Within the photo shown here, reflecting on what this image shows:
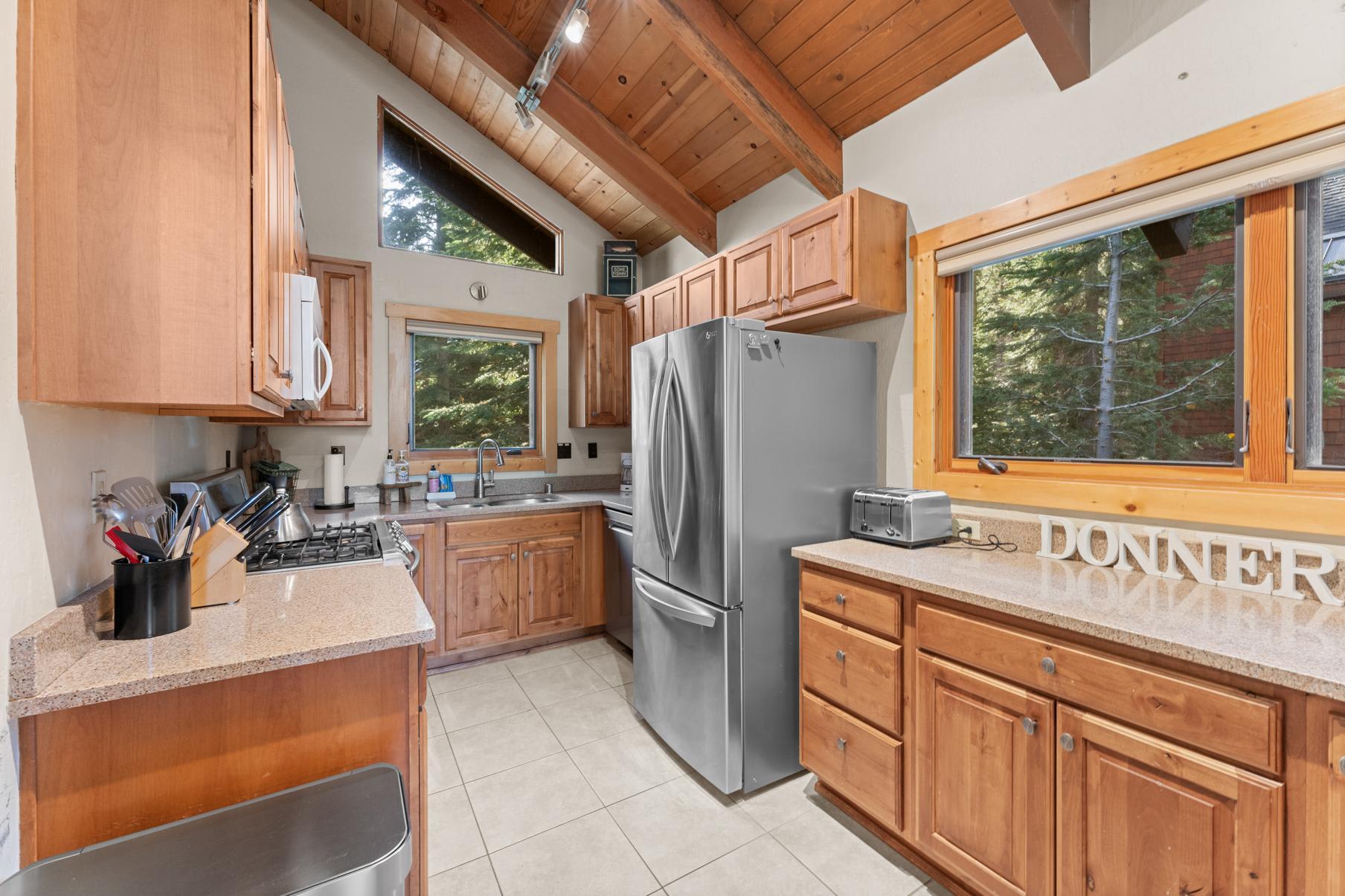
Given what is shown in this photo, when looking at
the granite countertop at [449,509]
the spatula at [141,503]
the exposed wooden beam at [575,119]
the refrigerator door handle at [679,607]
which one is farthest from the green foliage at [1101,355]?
the spatula at [141,503]

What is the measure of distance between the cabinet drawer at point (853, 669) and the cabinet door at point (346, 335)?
2736 millimetres

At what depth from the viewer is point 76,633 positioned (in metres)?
1.08

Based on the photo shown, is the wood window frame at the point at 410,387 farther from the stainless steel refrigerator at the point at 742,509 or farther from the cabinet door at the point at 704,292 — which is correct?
the stainless steel refrigerator at the point at 742,509

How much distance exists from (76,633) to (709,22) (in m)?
2.77

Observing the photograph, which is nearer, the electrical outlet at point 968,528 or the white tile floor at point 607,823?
the white tile floor at point 607,823

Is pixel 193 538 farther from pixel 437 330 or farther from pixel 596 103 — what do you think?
pixel 596 103

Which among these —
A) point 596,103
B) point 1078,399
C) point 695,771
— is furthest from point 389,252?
point 1078,399

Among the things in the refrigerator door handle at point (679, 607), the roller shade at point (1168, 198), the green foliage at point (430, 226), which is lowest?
the refrigerator door handle at point (679, 607)

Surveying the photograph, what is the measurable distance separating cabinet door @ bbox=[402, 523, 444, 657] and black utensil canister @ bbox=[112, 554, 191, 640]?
187 centimetres

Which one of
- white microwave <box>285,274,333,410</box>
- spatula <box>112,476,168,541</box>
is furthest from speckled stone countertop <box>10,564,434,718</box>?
white microwave <box>285,274,333,410</box>

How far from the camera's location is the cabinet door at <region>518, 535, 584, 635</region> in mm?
3373

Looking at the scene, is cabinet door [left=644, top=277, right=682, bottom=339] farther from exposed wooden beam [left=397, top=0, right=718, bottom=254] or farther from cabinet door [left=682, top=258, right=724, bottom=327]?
exposed wooden beam [left=397, top=0, right=718, bottom=254]

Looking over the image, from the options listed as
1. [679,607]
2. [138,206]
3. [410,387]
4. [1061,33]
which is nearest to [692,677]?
[679,607]

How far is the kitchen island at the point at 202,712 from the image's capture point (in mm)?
967
